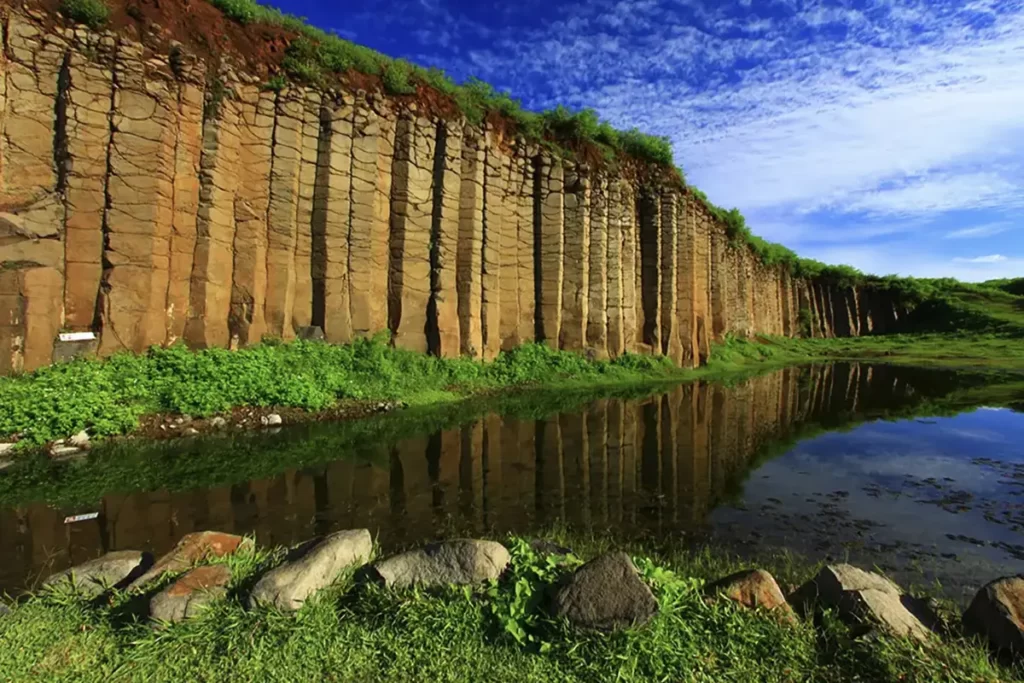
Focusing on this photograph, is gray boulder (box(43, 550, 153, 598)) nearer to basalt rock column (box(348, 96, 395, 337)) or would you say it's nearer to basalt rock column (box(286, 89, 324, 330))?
basalt rock column (box(286, 89, 324, 330))

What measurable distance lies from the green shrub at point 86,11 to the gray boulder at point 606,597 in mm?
15807

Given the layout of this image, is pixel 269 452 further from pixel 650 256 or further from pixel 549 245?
pixel 650 256

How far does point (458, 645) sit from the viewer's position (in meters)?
3.24

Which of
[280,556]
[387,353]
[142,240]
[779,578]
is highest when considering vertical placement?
[142,240]

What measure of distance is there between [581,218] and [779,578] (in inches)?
736

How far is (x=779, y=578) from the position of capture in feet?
15.4

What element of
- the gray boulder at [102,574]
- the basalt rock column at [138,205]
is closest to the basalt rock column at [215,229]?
the basalt rock column at [138,205]

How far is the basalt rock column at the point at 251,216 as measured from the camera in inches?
543

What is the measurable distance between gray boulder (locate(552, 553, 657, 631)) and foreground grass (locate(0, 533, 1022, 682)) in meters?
0.08

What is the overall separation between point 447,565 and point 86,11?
1518cm

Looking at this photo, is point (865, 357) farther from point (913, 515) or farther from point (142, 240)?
point (142, 240)

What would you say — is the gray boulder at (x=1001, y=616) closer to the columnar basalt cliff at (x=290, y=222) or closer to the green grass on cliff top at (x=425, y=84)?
the columnar basalt cliff at (x=290, y=222)

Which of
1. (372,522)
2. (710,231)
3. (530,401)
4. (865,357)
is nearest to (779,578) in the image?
(372,522)

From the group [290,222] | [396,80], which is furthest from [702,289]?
[290,222]
